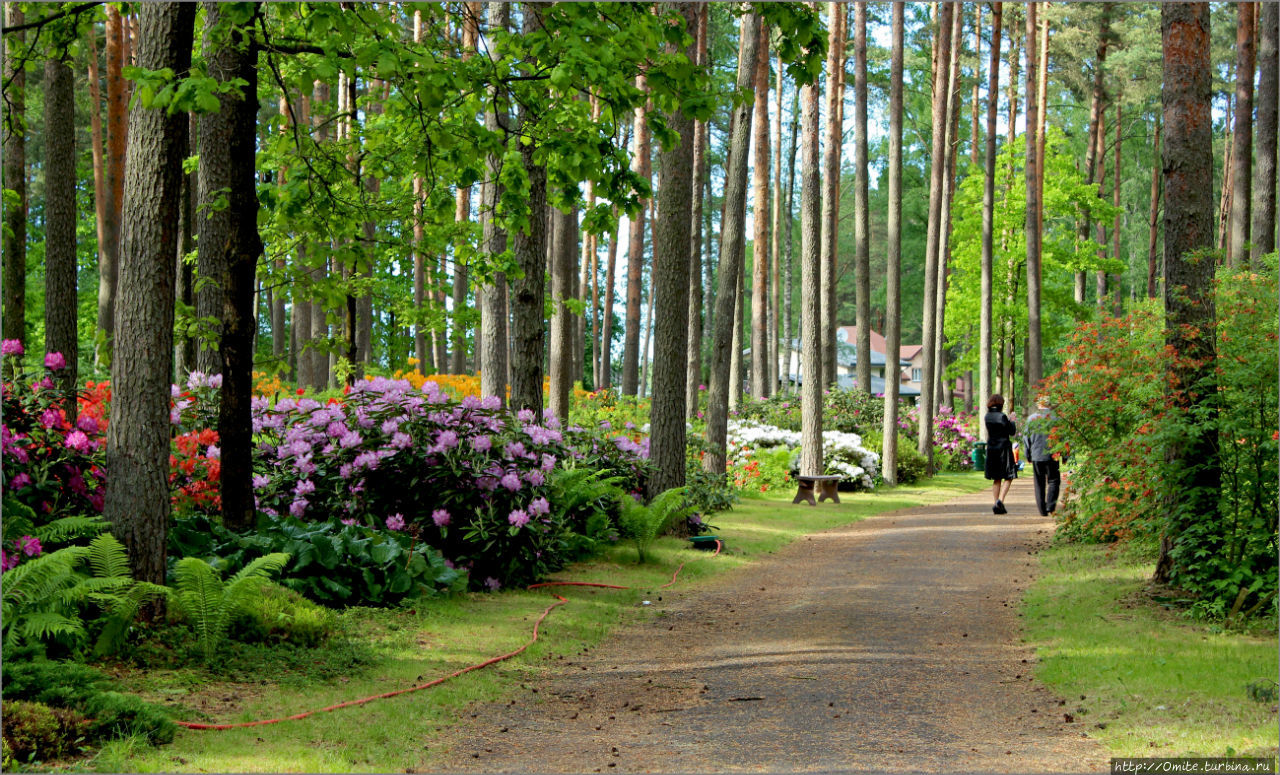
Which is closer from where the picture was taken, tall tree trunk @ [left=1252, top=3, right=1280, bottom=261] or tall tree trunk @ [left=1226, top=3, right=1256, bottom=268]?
tall tree trunk @ [left=1252, top=3, right=1280, bottom=261]

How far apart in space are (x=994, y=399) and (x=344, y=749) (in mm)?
12089

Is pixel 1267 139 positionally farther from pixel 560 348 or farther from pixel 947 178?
pixel 947 178

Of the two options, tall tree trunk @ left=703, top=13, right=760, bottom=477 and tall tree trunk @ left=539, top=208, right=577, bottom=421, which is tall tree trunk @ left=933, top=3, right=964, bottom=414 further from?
tall tree trunk @ left=539, top=208, right=577, bottom=421

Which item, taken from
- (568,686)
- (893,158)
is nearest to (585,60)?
(568,686)

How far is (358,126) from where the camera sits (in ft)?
28.0

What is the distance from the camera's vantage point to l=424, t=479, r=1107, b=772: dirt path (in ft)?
15.3

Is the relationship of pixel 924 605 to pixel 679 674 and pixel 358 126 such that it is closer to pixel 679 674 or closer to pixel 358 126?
pixel 679 674

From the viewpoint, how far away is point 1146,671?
19.4ft

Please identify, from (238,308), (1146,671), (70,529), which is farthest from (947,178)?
(70,529)

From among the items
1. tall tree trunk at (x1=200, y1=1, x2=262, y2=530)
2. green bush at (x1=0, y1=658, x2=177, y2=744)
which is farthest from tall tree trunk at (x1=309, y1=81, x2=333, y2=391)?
green bush at (x1=0, y1=658, x2=177, y2=744)

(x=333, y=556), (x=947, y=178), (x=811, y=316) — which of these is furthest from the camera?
(x=947, y=178)

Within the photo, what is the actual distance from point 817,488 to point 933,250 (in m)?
8.68

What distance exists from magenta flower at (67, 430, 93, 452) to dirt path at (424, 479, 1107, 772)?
124 inches

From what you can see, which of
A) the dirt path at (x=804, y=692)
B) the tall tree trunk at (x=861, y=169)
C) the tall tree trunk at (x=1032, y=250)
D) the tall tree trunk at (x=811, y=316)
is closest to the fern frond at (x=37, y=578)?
the dirt path at (x=804, y=692)
